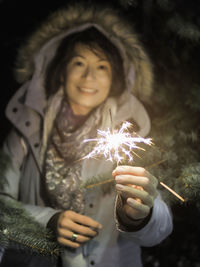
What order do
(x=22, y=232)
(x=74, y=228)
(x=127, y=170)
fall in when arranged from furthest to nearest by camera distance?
(x=74, y=228)
(x=22, y=232)
(x=127, y=170)

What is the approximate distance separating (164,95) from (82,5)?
520 mm

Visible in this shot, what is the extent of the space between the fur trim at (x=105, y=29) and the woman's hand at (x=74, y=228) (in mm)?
588

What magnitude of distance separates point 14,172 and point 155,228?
0.61m

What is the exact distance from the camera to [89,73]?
1.28 m

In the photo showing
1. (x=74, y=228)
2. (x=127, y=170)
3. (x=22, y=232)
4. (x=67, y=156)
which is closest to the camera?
(x=127, y=170)

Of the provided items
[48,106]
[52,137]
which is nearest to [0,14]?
[48,106]

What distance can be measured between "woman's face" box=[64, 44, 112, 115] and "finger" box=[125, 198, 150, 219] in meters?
0.52

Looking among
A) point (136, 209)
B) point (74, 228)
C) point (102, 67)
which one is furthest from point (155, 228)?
point (102, 67)

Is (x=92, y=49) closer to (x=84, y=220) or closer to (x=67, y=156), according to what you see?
(x=67, y=156)

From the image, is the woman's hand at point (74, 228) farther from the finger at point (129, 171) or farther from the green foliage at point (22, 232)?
the finger at point (129, 171)

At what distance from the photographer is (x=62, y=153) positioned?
128 centimetres

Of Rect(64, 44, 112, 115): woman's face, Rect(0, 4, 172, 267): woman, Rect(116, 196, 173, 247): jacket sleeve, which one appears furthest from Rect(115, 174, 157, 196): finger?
Rect(64, 44, 112, 115): woman's face

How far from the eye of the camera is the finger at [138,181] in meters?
0.85

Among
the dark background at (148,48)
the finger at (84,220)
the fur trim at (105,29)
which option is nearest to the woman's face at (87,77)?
the fur trim at (105,29)
